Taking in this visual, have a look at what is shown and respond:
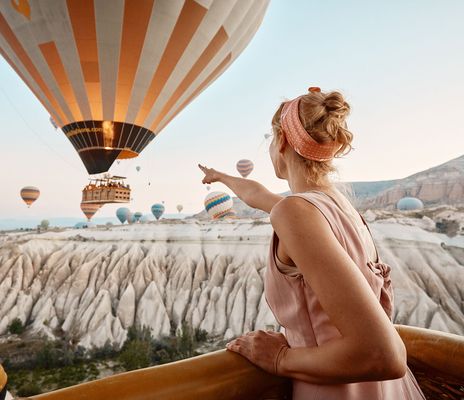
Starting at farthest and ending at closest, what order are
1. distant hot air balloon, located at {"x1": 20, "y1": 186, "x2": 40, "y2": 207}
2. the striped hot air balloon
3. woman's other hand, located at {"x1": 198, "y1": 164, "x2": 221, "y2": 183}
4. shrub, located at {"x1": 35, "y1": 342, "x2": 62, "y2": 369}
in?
distant hot air balloon, located at {"x1": 20, "y1": 186, "x2": 40, "y2": 207}, shrub, located at {"x1": 35, "y1": 342, "x2": 62, "y2": 369}, the striped hot air balloon, woman's other hand, located at {"x1": 198, "y1": 164, "x2": 221, "y2": 183}

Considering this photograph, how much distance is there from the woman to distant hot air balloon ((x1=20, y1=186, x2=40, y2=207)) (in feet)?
44.4

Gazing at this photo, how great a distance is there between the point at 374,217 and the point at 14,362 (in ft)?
32.0

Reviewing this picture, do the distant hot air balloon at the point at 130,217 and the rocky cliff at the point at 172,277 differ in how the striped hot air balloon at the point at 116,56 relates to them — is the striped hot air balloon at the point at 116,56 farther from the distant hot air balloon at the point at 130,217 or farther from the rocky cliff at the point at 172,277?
the distant hot air balloon at the point at 130,217

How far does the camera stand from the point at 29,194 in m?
12.2

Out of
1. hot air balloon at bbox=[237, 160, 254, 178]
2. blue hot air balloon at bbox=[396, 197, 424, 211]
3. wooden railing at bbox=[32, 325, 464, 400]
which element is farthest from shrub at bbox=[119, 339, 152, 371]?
blue hot air balloon at bbox=[396, 197, 424, 211]

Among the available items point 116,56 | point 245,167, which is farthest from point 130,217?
point 116,56

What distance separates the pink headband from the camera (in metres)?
0.53

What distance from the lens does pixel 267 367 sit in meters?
0.49

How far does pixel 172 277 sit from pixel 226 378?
10.0 metres

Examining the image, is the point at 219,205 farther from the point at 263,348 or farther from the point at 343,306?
the point at 343,306

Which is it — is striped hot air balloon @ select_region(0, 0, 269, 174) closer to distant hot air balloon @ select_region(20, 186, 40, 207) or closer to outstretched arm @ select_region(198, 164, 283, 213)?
outstretched arm @ select_region(198, 164, 283, 213)

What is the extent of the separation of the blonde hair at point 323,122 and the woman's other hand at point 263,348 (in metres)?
0.25

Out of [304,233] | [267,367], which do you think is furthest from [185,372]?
[304,233]

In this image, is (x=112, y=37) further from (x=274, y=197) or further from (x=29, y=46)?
(x=274, y=197)
